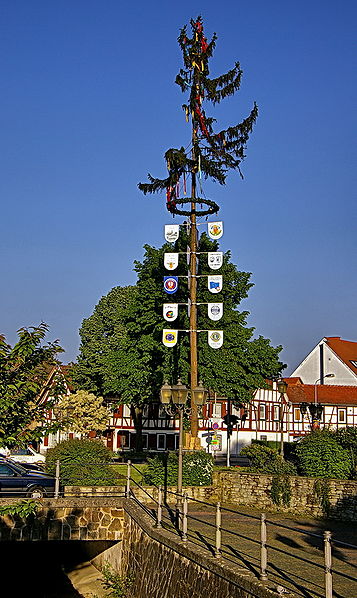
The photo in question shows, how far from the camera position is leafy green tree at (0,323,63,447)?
1168cm

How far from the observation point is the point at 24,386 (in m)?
11.8

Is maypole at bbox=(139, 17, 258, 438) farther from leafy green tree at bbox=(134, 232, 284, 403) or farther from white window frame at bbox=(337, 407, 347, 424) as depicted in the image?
white window frame at bbox=(337, 407, 347, 424)

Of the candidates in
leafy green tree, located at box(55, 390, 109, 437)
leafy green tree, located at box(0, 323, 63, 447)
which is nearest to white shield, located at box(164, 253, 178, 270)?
leafy green tree, located at box(0, 323, 63, 447)

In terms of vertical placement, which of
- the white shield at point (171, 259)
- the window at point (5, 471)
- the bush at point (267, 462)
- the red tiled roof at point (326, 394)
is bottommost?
the window at point (5, 471)

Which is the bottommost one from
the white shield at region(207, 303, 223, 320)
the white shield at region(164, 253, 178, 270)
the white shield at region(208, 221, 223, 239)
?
the white shield at region(207, 303, 223, 320)

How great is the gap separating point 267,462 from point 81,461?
6.66m

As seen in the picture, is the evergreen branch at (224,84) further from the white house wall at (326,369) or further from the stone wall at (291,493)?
the white house wall at (326,369)

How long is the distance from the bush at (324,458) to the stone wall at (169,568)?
6.82 meters

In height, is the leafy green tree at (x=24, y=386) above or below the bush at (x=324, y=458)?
above

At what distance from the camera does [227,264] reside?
4403 cm

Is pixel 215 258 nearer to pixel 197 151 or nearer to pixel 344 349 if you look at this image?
pixel 197 151

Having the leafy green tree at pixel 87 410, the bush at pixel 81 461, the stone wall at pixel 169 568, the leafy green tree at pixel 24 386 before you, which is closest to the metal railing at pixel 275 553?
the stone wall at pixel 169 568

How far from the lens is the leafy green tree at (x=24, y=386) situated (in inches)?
460

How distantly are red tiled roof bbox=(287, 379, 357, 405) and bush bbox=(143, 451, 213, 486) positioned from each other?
48.2 m
